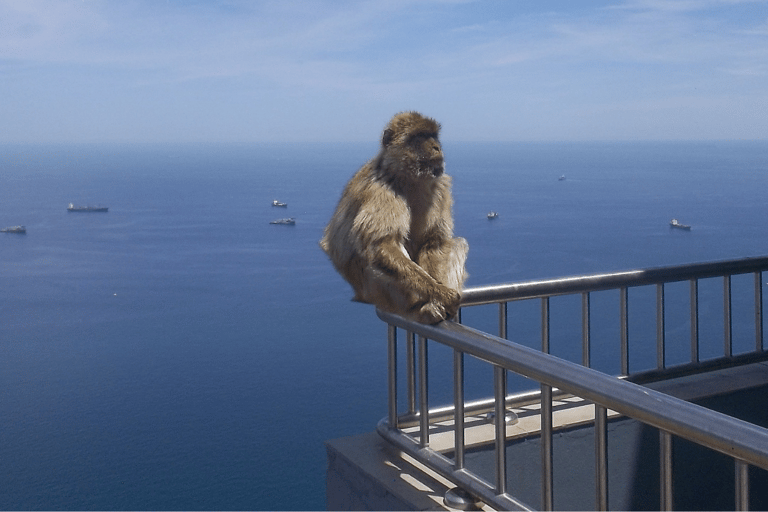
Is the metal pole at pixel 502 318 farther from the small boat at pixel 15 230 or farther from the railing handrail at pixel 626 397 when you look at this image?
the small boat at pixel 15 230

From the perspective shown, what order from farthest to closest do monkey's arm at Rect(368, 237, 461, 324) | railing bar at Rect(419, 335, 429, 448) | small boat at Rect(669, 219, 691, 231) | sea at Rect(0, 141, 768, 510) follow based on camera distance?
small boat at Rect(669, 219, 691, 231) < sea at Rect(0, 141, 768, 510) < monkey's arm at Rect(368, 237, 461, 324) < railing bar at Rect(419, 335, 429, 448)

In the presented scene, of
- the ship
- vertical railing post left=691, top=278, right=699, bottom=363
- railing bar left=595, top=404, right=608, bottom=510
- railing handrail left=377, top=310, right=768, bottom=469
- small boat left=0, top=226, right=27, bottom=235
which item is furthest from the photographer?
the ship

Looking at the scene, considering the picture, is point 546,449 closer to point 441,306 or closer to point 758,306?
point 441,306

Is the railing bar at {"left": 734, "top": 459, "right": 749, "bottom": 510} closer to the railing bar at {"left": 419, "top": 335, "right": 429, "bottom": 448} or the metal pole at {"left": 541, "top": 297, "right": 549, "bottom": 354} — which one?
the railing bar at {"left": 419, "top": 335, "right": 429, "bottom": 448}

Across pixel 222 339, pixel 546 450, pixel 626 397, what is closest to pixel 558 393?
pixel 546 450

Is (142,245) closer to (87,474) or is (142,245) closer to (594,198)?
(87,474)

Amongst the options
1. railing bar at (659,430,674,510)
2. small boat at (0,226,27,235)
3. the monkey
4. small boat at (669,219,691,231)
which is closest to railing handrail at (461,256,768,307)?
the monkey
